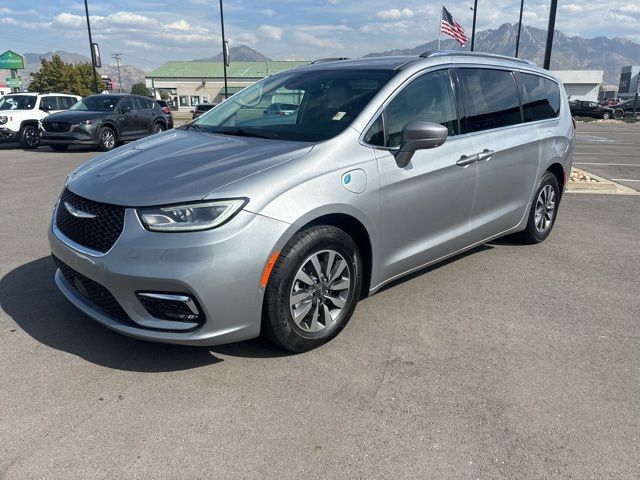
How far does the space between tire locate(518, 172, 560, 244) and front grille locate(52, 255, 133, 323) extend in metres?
4.07

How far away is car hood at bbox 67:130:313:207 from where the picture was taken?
2.85m

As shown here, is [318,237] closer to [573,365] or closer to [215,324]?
[215,324]

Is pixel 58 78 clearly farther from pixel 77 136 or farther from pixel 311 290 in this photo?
pixel 311 290

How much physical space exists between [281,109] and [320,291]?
5.40ft

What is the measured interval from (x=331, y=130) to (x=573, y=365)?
2144mm

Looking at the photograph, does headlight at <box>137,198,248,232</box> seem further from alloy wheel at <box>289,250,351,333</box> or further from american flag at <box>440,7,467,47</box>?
american flag at <box>440,7,467,47</box>

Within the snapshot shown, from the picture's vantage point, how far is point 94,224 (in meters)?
2.97

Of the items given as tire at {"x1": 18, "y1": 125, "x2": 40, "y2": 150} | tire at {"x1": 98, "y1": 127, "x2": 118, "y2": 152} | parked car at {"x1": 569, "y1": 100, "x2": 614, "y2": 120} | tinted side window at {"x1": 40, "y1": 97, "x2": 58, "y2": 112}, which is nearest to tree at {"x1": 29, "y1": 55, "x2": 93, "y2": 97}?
tinted side window at {"x1": 40, "y1": 97, "x2": 58, "y2": 112}

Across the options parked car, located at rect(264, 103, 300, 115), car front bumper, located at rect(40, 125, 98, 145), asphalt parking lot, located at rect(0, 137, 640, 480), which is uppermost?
parked car, located at rect(264, 103, 300, 115)

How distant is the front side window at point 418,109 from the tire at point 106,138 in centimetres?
1286

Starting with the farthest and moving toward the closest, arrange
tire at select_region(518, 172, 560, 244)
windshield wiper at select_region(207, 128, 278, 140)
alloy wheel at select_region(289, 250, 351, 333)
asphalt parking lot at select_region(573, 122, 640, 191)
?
1. asphalt parking lot at select_region(573, 122, 640, 191)
2. tire at select_region(518, 172, 560, 244)
3. windshield wiper at select_region(207, 128, 278, 140)
4. alloy wheel at select_region(289, 250, 351, 333)

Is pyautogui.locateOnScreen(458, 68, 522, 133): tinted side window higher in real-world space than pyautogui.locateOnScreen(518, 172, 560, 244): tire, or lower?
higher

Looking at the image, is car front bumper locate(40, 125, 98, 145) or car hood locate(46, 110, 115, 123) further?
car hood locate(46, 110, 115, 123)

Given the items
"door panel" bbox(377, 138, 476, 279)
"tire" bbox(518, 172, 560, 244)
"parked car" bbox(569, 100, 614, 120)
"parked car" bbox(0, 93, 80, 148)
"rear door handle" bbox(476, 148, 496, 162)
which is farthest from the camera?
"parked car" bbox(569, 100, 614, 120)
